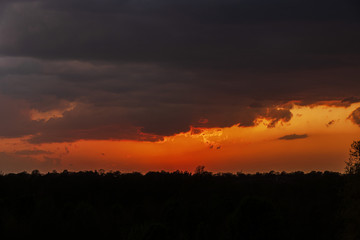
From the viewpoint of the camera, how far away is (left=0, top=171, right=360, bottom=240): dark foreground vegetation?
168ft

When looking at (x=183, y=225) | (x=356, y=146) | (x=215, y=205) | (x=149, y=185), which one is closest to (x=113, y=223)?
(x=183, y=225)

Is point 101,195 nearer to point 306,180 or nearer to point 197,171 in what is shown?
point 197,171

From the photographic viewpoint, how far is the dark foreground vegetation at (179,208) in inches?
2014

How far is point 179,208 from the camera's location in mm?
72312

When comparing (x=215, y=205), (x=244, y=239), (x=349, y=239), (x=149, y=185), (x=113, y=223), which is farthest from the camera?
(x=149, y=185)

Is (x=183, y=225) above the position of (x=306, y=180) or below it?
below

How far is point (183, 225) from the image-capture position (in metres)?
70.6

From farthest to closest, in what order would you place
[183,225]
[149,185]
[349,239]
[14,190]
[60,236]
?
[149,185] < [14,190] < [183,225] < [60,236] < [349,239]

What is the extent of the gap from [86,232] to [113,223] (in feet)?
16.5

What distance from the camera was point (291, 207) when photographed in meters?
87.8

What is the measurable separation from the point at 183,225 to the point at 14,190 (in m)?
52.4

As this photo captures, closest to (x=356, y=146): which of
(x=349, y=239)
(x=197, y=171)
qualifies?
(x=349, y=239)

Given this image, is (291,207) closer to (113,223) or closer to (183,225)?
(183,225)

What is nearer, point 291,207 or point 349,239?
point 349,239
